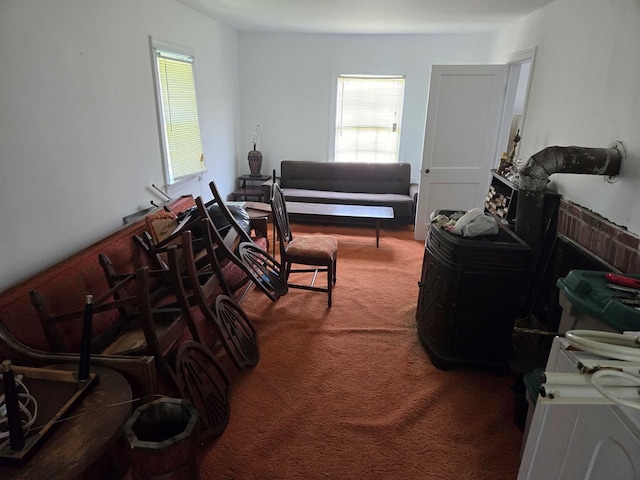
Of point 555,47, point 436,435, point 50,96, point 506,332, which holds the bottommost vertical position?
point 436,435

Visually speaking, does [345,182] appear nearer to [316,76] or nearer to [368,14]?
[316,76]

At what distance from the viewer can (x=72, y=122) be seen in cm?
230

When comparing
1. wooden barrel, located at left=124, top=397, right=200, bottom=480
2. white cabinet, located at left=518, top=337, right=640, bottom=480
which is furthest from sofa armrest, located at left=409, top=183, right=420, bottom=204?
wooden barrel, located at left=124, top=397, right=200, bottom=480

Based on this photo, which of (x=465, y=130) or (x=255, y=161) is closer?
(x=465, y=130)

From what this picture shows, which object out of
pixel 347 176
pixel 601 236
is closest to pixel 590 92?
pixel 601 236

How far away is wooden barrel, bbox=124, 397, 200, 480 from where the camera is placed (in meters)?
1.13

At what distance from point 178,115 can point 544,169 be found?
315 centimetres

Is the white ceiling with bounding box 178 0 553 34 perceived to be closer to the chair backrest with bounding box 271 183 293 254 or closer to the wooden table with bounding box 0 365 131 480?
the chair backrest with bounding box 271 183 293 254

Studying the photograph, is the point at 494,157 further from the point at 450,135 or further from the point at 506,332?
the point at 506,332

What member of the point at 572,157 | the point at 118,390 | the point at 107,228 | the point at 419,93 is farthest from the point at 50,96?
the point at 419,93

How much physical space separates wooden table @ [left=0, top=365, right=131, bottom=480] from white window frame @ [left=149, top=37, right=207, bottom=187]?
2497 mm

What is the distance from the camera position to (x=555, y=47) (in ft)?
9.42

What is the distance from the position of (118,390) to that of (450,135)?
4040mm

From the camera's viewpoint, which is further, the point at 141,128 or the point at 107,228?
the point at 141,128
